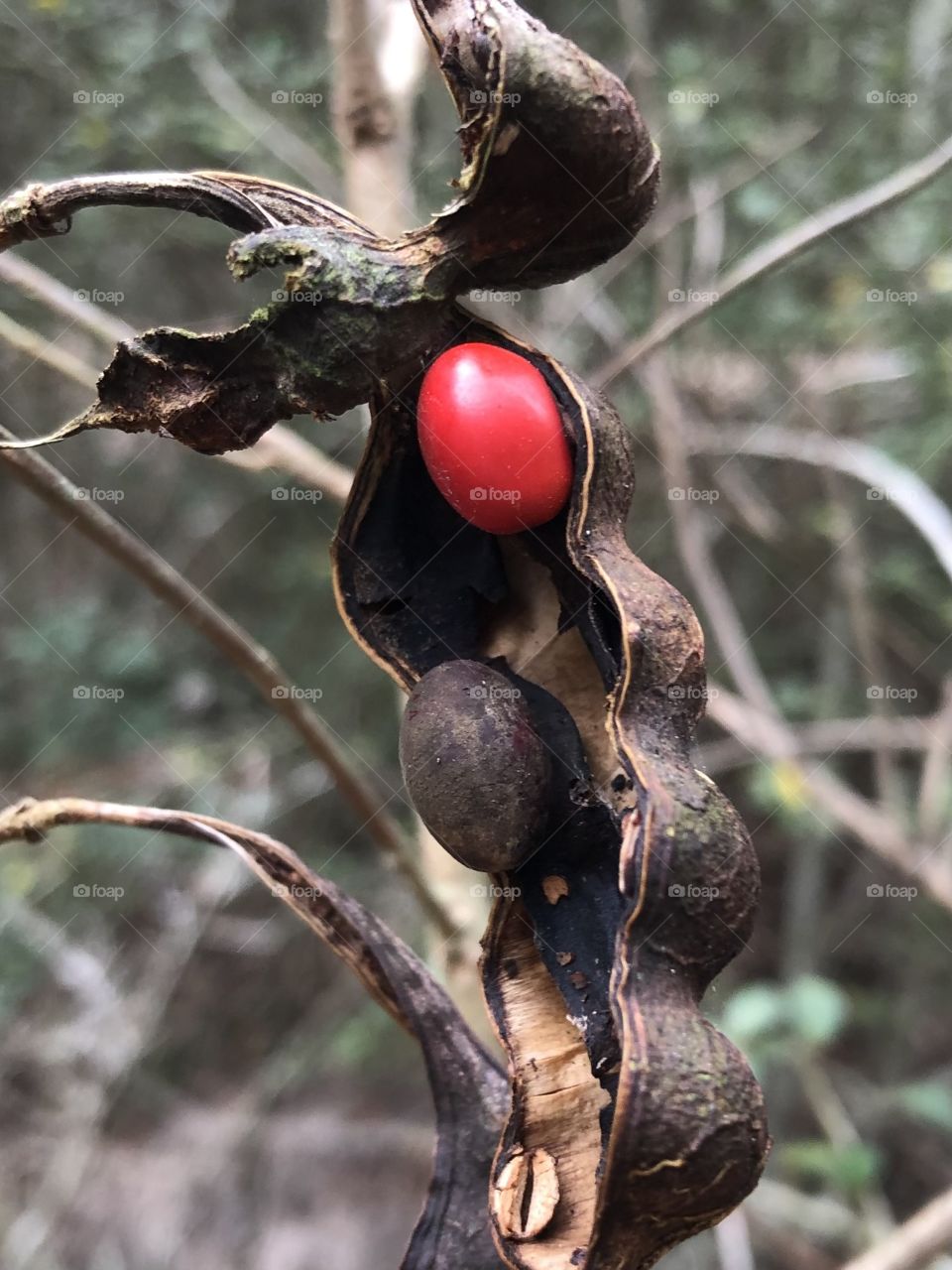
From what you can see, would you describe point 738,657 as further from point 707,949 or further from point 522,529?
point 707,949

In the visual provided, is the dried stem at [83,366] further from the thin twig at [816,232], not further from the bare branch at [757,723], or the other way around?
the bare branch at [757,723]

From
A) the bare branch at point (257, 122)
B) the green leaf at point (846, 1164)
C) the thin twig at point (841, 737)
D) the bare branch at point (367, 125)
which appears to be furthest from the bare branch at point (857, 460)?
the green leaf at point (846, 1164)

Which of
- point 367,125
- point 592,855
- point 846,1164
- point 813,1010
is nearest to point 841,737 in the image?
point 813,1010

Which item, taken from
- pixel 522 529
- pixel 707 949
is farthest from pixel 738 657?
pixel 707 949

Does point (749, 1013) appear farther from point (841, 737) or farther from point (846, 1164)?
point (841, 737)

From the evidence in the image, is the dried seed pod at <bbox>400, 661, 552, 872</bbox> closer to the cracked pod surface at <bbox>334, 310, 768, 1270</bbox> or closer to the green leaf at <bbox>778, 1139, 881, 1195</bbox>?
the cracked pod surface at <bbox>334, 310, 768, 1270</bbox>
